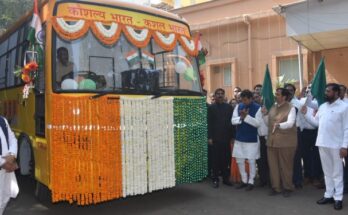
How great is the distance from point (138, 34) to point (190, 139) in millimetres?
1674

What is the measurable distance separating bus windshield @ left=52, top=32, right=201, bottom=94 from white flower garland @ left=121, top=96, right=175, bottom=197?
285 millimetres

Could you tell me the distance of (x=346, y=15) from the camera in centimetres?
999

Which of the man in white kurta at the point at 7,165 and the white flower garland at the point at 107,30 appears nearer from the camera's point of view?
the man in white kurta at the point at 7,165

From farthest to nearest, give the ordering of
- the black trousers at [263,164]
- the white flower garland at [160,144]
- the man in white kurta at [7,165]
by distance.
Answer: the black trousers at [263,164]
the white flower garland at [160,144]
the man in white kurta at [7,165]

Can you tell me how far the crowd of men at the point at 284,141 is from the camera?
18.4 ft

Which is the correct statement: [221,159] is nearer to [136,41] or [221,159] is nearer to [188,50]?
[188,50]

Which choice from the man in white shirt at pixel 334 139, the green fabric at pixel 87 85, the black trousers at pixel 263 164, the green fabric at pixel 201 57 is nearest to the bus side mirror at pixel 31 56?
the green fabric at pixel 87 85

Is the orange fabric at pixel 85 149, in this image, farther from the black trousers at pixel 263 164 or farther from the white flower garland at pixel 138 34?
the black trousers at pixel 263 164

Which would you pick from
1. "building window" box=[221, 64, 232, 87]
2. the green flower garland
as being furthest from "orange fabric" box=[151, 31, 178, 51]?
"building window" box=[221, 64, 232, 87]

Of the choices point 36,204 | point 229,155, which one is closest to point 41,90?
point 36,204

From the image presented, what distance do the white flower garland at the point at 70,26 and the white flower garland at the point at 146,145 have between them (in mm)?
1044

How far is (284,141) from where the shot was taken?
6.28 m

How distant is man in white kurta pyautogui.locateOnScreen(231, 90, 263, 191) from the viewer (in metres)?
6.68

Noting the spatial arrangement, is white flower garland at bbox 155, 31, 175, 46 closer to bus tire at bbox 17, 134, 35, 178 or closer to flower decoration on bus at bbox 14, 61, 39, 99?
flower decoration on bus at bbox 14, 61, 39, 99
